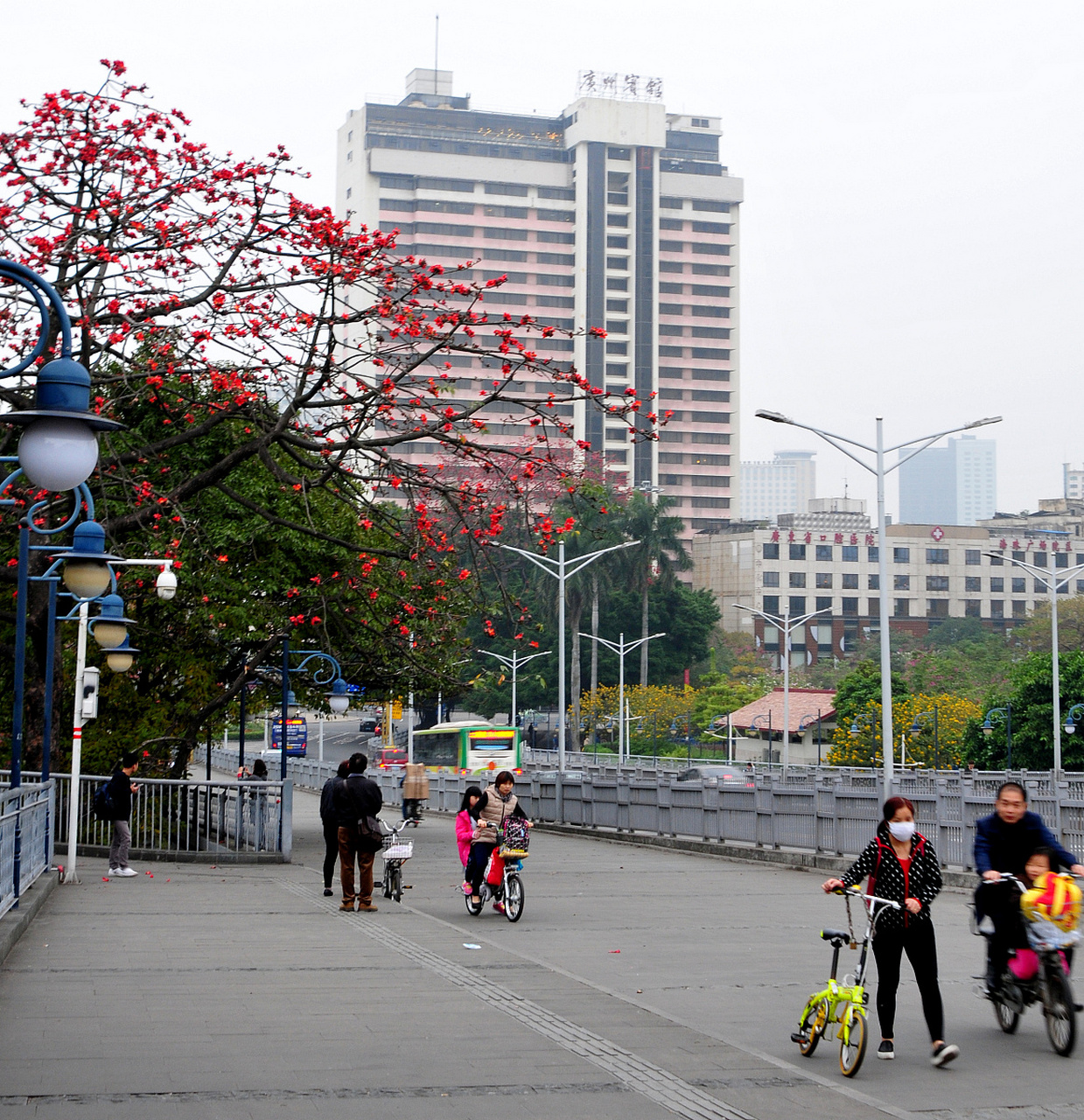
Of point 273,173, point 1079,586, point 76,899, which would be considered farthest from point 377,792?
point 1079,586

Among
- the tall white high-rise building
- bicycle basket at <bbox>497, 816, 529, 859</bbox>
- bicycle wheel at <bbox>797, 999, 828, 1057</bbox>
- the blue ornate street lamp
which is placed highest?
the tall white high-rise building

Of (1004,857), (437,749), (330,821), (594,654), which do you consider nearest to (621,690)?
(437,749)

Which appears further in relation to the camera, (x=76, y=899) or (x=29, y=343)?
(x=29, y=343)

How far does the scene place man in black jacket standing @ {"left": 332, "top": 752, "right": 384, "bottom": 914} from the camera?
1689 cm

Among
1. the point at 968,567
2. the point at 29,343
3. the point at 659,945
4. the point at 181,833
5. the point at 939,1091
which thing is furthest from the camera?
the point at 968,567

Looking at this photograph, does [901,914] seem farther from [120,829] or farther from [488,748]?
[488,748]

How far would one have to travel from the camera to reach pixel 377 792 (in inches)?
669

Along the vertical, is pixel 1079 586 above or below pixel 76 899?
above

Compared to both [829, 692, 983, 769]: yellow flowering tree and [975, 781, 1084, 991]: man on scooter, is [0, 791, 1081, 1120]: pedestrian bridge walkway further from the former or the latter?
[829, 692, 983, 769]: yellow flowering tree

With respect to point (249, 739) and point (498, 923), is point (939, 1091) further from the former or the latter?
point (249, 739)

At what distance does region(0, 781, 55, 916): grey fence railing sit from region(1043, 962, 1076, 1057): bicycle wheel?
28.2ft

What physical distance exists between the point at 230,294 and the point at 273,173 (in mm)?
1473

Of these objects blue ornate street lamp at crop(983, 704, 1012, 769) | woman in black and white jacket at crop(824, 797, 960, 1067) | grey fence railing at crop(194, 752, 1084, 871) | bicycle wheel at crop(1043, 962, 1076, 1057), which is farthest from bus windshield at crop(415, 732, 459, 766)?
woman in black and white jacket at crop(824, 797, 960, 1067)

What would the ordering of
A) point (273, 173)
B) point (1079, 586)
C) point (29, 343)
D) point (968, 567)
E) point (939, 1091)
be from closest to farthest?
point (939, 1091) → point (273, 173) → point (29, 343) → point (968, 567) → point (1079, 586)
